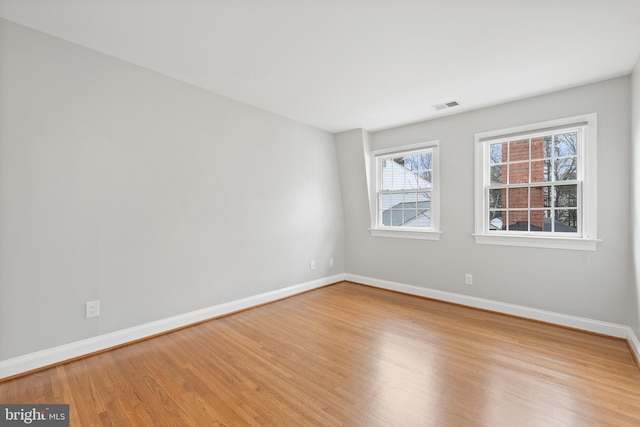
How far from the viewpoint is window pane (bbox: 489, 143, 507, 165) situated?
3.47m

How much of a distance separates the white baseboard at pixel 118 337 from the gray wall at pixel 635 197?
3.59m

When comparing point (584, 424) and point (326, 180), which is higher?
point (326, 180)

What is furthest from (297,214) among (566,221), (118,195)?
(566,221)

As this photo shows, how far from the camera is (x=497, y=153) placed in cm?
353

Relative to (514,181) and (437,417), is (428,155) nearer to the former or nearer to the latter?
(514,181)

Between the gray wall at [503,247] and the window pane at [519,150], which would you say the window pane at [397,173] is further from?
the window pane at [519,150]

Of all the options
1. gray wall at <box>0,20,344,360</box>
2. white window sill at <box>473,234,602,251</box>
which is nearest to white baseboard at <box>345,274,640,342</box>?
white window sill at <box>473,234,602,251</box>

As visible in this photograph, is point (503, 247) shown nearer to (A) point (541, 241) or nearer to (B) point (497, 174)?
(A) point (541, 241)

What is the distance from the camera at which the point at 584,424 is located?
1.64 metres

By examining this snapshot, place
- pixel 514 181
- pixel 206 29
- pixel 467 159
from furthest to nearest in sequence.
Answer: pixel 467 159 < pixel 514 181 < pixel 206 29

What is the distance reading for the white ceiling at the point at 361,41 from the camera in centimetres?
188

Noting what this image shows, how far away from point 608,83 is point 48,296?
5255mm

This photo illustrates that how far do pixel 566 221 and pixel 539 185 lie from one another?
46 cm

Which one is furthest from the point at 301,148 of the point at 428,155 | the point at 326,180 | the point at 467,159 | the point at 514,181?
the point at 514,181
